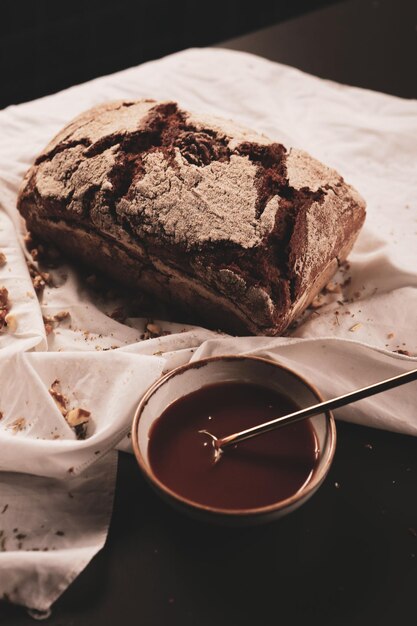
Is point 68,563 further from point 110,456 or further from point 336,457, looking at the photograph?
point 336,457

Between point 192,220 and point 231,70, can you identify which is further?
point 231,70

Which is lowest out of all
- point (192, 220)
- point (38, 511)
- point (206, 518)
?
point (38, 511)

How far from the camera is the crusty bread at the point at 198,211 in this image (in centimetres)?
145

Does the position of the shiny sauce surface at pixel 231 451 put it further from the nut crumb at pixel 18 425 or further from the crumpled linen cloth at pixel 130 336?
the nut crumb at pixel 18 425

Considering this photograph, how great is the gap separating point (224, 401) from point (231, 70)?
1772 millimetres

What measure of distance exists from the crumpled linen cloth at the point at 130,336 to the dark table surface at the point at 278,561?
43mm

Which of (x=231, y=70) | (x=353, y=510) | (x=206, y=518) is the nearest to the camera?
(x=206, y=518)

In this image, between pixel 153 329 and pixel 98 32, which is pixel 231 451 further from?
pixel 98 32

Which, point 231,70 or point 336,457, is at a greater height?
point 231,70

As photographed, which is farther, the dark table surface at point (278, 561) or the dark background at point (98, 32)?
the dark background at point (98, 32)

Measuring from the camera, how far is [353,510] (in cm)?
117

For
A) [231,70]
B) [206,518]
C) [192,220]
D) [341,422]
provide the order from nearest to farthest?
[206,518]
[341,422]
[192,220]
[231,70]

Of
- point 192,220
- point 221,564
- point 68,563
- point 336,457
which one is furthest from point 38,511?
point 192,220

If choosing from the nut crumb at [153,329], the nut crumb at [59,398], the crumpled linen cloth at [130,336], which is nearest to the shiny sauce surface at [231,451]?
the crumpled linen cloth at [130,336]
